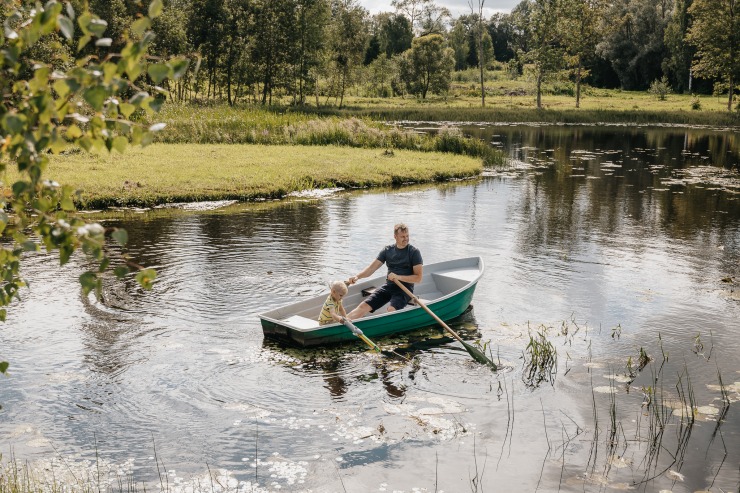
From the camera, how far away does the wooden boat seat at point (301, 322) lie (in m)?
12.6

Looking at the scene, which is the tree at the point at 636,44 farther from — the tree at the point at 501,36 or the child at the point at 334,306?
the child at the point at 334,306

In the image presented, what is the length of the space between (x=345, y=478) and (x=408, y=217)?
1626 centimetres

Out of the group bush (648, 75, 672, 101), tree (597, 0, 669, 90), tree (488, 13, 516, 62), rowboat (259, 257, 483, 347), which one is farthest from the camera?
tree (488, 13, 516, 62)

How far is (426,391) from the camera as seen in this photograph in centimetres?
1102

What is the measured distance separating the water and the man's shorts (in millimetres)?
720

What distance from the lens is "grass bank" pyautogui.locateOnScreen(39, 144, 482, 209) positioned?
25266 millimetres

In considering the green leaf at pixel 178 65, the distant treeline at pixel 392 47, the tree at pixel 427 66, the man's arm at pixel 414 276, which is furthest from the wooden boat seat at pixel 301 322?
the tree at pixel 427 66

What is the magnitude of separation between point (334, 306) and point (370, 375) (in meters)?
1.41

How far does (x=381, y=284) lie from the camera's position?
1487 cm

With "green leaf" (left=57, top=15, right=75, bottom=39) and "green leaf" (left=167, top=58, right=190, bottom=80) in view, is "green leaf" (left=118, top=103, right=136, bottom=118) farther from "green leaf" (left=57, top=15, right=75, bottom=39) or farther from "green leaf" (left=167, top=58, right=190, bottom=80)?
"green leaf" (left=57, top=15, right=75, bottom=39)

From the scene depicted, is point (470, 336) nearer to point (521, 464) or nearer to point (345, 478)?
point (521, 464)

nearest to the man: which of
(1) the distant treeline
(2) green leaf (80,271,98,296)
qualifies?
(2) green leaf (80,271,98,296)

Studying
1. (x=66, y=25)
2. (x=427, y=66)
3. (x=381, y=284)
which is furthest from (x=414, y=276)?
(x=427, y=66)

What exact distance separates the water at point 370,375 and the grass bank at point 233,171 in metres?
3.46
